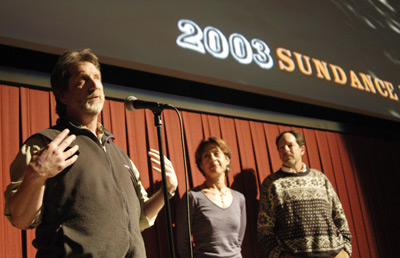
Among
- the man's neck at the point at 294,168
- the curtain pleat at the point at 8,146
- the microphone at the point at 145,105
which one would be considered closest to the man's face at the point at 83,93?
the microphone at the point at 145,105

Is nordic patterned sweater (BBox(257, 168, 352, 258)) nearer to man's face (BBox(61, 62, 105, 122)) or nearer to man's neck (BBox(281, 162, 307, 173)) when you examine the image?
man's neck (BBox(281, 162, 307, 173))

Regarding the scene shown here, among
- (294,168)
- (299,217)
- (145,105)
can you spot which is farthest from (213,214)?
(145,105)

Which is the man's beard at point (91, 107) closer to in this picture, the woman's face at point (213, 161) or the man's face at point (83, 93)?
the man's face at point (83, 93)

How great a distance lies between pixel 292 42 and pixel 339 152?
1.37 metres

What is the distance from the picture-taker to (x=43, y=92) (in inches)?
103

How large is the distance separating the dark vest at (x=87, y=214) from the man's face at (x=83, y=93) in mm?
122

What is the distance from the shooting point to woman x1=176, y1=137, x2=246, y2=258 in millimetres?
2490

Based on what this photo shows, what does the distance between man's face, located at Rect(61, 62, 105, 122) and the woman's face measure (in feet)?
4.46

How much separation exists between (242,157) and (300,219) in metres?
0.90

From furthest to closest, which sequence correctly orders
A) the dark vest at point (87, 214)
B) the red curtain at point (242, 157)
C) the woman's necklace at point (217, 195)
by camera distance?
the woman's necklace at point (217, 195) < the red curtain at point (242, 157) < the dark vest at point (87, 214)

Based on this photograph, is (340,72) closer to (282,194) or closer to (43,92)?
(282,194)

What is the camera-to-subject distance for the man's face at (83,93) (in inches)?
59.8

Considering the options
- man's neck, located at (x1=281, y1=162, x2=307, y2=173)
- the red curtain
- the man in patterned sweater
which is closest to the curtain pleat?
the red curtain

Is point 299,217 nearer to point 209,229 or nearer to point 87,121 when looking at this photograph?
point 209,229
